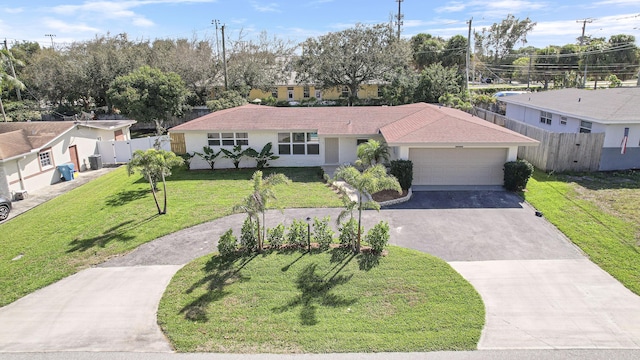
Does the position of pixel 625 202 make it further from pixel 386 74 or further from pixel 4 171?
pixel 386 74

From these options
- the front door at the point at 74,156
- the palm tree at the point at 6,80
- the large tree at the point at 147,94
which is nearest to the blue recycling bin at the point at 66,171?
the front door at the point at 74,156

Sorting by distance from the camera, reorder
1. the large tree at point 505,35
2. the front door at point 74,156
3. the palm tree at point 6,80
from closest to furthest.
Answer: the front door at point 74,156 < the palm tree at point 6,80 < the large tree at point 505,35

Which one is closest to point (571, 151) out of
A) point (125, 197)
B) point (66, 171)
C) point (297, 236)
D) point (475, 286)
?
point (475, 286)

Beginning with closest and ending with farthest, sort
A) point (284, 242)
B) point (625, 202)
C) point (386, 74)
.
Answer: point (284, 242) < point (625, 202) < point (386, 74)

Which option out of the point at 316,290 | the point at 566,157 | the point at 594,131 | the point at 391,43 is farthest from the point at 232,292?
the point at 391,43

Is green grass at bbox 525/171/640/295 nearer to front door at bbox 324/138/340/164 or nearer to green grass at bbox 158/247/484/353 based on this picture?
green grass at bbox 158/247/484/353

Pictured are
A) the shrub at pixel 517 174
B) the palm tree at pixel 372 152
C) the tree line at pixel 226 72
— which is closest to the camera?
the shrub at pixel 517 174

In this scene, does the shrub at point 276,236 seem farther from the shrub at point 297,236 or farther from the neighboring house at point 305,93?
the neighboring house at point 305,93
